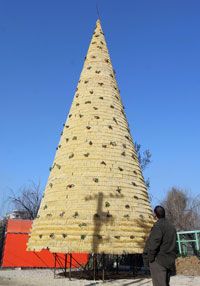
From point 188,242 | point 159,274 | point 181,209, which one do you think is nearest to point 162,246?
point 159,274

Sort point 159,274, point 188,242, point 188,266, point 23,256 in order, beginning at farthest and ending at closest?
point 188,242 → point 23,256 → point 188,266 → point 159,274

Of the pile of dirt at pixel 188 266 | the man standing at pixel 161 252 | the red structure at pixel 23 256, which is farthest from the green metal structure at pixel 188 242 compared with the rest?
the man standing at pixel 161 252

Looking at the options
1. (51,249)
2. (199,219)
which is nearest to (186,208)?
(199,219)

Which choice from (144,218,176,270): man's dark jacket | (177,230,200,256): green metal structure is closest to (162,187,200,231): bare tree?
(177,230,200,256): green metal structure

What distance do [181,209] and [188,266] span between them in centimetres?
2829

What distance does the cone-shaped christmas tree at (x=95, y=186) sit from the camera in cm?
1121

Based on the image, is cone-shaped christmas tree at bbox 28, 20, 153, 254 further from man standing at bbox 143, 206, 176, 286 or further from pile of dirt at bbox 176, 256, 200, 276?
man standing at bbox 143, 206, 176, 286

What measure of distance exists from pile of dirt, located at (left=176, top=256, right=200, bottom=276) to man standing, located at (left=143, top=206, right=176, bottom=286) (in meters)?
9.61

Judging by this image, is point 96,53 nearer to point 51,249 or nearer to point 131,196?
point 131,196

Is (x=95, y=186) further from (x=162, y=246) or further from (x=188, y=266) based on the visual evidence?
(x=188, y=266)

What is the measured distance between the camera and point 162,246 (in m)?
5.83

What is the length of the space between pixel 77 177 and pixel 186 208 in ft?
113

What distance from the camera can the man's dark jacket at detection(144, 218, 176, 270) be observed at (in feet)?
18.9

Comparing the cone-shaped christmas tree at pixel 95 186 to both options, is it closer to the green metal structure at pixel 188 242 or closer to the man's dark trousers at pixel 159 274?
the man's dark trousers at pixel 159 274
